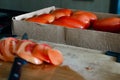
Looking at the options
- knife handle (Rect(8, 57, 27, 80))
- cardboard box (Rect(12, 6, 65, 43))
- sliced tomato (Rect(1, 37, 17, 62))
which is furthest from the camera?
cardboard box (Rect(12, 6, 65, 43))

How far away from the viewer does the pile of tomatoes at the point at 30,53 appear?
0.57 metres

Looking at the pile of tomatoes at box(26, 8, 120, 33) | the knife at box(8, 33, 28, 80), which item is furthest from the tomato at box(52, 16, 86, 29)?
the knife at box(8, 33, 28, 80)

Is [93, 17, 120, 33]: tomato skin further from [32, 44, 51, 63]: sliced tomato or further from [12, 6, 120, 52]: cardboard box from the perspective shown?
[32, 44, 51, 63]: sliced tomato

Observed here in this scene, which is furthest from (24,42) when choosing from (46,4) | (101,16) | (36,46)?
(46,4)

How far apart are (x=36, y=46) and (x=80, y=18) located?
271 millimetres

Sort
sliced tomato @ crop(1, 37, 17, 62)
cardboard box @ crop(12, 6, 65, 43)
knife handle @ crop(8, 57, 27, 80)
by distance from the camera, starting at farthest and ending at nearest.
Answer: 1. cardboard box @ crop(12, 6, 65, 43)
2. sliced tomato @ crop(1, 37, 17, 62)
3. knife handle @ crop(8, 57, 27, 80)

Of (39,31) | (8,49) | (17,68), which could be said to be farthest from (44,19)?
(17,68)

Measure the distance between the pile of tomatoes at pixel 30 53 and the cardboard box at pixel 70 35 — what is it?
12 cm

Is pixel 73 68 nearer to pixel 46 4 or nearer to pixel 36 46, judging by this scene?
pixel 36 46

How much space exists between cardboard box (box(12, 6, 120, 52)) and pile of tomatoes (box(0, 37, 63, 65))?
0.12 m

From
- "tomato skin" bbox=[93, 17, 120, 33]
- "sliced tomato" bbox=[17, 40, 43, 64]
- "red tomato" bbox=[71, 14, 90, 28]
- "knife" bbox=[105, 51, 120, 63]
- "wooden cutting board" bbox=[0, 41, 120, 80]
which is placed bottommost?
"wooden cutting board" bbox=[0, 41, 120, 80]

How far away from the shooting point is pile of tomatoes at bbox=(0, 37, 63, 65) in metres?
0.57

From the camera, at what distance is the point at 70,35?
2.29 feet

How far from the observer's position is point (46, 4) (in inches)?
61.9
